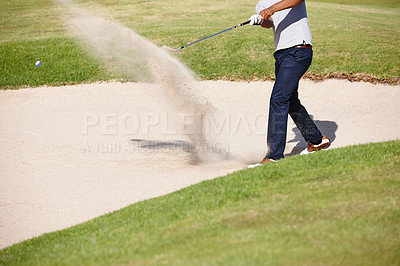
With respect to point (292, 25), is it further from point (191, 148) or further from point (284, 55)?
point (191, 148)

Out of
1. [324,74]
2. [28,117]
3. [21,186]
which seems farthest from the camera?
[324,74]

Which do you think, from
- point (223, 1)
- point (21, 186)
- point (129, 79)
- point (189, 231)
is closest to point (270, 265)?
point (189, 231)

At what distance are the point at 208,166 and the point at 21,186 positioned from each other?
2.80 metres

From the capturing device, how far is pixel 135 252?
364cm

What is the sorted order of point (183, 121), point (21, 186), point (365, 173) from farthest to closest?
point (183, 121)
point (21, 186)
point (365, 173)

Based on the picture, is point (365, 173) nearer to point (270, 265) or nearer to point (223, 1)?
point (270, 265)

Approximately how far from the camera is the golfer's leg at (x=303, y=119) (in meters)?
6.64

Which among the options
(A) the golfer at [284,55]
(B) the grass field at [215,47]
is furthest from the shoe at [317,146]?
(B) the grass field at [215,47]

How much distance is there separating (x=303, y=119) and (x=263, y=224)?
10.7ft

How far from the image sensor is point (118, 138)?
8688mm

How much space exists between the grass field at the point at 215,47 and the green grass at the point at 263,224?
625 centimetres

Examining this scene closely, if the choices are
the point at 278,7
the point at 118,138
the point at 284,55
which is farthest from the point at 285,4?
the point at 118,138

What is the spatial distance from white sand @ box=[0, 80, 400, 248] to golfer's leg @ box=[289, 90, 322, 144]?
0.71 m

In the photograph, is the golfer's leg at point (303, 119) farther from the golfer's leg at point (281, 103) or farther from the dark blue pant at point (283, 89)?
the golfer's leg at point (281, 103)
